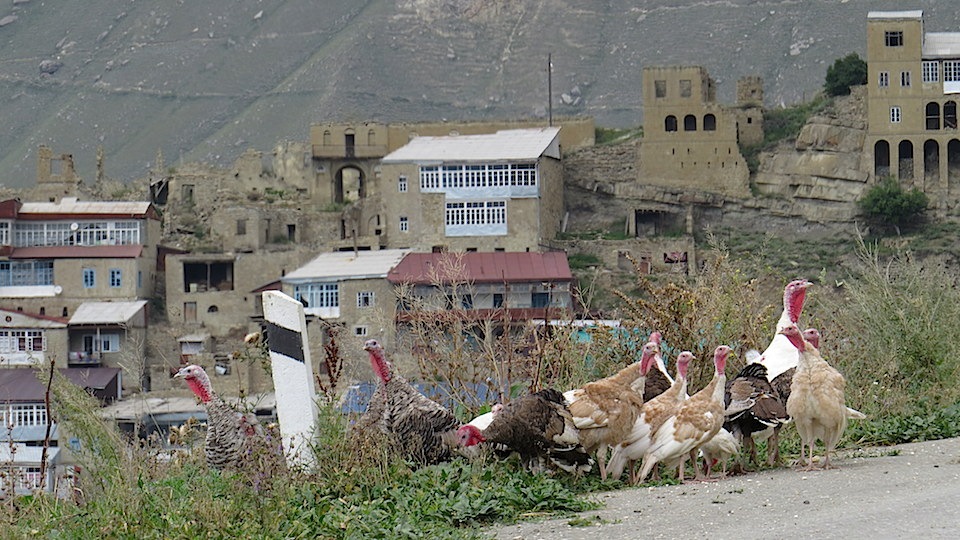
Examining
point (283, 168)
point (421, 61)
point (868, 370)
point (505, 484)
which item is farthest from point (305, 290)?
point (421, 61)

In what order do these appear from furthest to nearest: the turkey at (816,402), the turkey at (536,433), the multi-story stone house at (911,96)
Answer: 1. the multi-story stone house at (911,96)
2. the turkey at (816,402)
3. the turkey at (536,433)

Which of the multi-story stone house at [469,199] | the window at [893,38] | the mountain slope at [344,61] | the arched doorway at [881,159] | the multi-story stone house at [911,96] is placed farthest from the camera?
the mountain slope at [344,61]

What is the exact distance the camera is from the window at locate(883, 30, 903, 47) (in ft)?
209

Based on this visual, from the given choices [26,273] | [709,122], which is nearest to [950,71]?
[709,122]

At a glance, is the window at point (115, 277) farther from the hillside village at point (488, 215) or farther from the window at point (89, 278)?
the window at point (89, 278)

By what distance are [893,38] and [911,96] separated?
2036 millimetres

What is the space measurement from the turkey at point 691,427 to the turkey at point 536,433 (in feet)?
1.96

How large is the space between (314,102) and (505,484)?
98230 millimetres

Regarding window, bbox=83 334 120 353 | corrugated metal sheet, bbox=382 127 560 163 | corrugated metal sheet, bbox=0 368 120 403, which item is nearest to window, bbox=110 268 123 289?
window, bbox=83 334 120 353

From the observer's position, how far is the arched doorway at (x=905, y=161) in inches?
2530

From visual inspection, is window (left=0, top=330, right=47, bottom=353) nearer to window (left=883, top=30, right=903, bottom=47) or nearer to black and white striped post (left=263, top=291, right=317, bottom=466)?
window (left=883, top=30, right=903, bottom=47)

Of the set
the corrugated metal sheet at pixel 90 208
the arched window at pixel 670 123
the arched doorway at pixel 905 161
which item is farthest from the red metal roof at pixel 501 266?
the arched doorway at pixel 905 161

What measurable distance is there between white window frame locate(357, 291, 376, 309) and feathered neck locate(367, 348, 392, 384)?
4418 cm

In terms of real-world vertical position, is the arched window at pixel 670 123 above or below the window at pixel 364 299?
above
